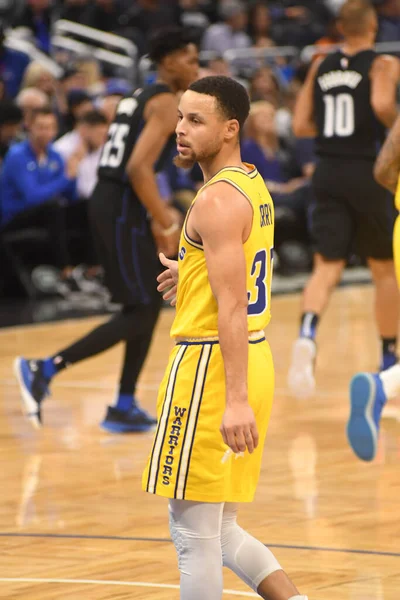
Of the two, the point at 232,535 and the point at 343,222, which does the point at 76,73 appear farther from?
the point at 232,535

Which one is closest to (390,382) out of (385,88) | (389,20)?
(385,88)

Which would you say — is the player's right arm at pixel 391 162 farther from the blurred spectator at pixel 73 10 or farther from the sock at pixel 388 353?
the blurred spectator at pixel 73 10

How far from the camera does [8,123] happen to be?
12.9 meters

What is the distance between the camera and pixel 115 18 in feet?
62.4

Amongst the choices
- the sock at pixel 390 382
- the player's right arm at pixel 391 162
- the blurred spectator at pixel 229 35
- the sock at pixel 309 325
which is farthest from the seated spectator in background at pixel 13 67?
the sock at pixel 390 382

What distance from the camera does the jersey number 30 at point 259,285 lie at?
361cm

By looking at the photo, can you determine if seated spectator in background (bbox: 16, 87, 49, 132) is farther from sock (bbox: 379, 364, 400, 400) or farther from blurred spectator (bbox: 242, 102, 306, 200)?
sock (bbox: 379, 364, 400, 400)

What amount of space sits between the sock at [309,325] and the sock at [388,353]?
441 mm

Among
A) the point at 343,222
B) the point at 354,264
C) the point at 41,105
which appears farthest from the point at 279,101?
the point at 343,222

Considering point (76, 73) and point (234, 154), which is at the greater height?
point (234, 154)

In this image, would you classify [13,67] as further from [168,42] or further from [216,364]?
[216,364]

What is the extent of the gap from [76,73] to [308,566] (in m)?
12.0

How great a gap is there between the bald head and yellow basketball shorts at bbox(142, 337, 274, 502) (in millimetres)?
4592

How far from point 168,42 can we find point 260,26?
516 inches
